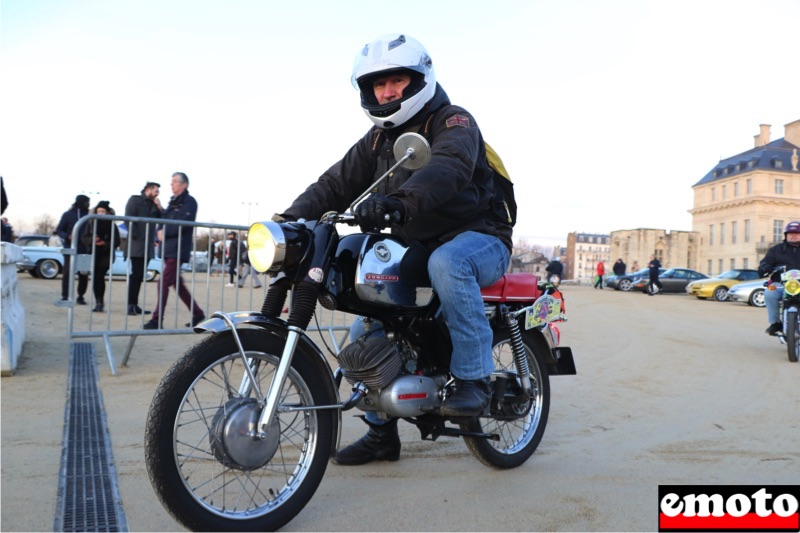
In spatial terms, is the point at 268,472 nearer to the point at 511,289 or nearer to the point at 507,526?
the point at 507,526

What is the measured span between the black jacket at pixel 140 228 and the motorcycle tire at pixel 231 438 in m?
4.44

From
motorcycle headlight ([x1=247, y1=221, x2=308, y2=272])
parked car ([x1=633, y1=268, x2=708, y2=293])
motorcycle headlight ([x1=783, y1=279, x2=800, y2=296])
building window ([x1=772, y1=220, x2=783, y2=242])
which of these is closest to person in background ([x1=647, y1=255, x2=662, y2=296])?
parked car ([x1=633, y1=268, x2=708, y2=293])

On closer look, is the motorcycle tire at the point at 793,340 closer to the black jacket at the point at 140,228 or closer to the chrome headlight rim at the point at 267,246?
the black jacket at the point at 140,228

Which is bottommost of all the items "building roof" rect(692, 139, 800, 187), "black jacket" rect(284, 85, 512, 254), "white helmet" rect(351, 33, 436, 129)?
"black jacket" rect(284, 85, 512, 254)

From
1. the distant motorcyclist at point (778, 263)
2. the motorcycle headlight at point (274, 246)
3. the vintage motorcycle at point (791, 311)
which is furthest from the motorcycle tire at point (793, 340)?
the motorcycle headlight at point (274, 246)

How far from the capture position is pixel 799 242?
996 centimetres

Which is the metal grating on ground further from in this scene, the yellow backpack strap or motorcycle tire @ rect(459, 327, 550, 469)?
the yellow backpack strap

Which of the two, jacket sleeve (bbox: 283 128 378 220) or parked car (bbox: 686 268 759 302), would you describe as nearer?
jacket sleeve (bbox: 283 128 378 220)

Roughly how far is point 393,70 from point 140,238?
17.3 ft

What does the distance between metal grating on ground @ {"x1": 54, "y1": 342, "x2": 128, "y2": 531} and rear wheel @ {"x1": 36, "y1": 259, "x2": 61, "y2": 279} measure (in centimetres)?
2015

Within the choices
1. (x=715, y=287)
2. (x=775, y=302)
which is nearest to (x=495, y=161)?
(x=775, y=302)

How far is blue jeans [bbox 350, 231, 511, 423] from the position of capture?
3.45m

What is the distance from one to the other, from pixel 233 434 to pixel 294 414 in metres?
0.35

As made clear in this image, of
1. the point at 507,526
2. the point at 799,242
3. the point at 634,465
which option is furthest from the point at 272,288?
the point at 799,242
